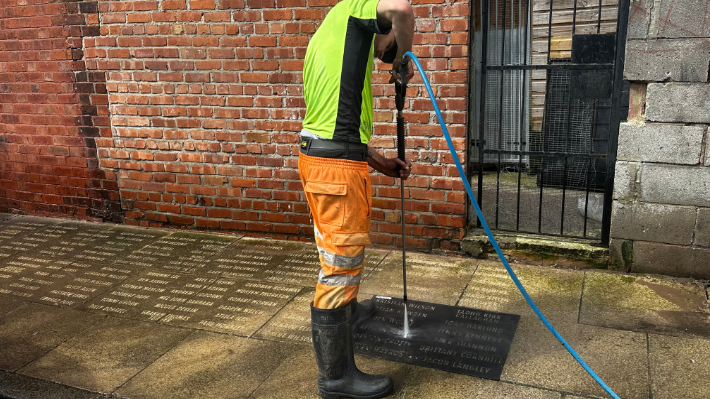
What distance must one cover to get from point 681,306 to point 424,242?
1.93 metres

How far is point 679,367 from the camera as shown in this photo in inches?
121

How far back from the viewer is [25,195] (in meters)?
6.52

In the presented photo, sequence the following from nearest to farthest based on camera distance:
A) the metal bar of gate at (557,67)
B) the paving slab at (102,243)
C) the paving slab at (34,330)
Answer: the paving slab at (34,330)
the metal bar of gate at (557,67)
the paving slab at (102,243)

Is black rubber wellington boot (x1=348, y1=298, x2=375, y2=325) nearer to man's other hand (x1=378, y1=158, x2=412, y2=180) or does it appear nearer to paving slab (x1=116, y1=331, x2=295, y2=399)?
paving slab (x1=116, y1=331, x2=295, y2=399)

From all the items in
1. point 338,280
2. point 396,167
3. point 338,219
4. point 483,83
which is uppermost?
point 483,83

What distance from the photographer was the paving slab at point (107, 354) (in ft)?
10.5

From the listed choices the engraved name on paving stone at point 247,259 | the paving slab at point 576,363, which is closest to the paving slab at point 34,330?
the engraved name on paving stone at point 247,259

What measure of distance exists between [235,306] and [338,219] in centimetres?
163

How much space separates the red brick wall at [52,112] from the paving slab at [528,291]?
386cm

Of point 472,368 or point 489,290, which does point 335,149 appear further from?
point 489,290

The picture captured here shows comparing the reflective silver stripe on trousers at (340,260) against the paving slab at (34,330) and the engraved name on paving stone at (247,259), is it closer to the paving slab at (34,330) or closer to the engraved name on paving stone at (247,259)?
the engraved name on paving stone at (247,259)

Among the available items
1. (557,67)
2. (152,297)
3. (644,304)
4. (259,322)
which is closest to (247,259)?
(152,297)

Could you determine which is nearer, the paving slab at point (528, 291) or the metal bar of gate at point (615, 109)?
the paving slab at point (528, 291)

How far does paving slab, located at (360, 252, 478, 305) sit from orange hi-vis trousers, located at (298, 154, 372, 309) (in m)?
1.31
